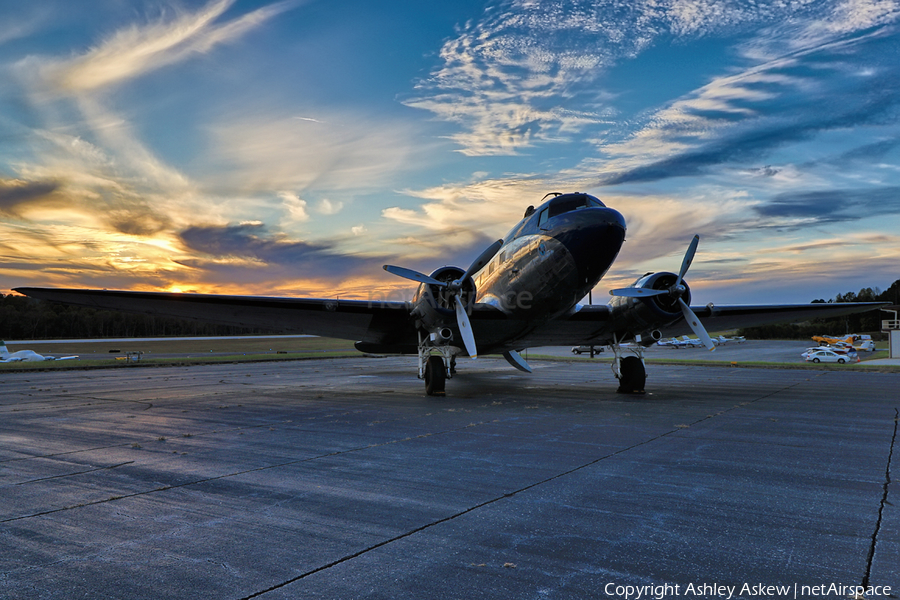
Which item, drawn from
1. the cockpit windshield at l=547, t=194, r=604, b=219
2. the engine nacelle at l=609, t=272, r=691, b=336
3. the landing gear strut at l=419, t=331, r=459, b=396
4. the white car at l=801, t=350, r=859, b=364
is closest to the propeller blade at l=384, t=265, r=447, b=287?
the landing gear strut at l=419, t=331, r=459, b=396

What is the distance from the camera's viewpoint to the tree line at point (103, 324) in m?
99.1

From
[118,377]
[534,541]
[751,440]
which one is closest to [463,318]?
[751,440]

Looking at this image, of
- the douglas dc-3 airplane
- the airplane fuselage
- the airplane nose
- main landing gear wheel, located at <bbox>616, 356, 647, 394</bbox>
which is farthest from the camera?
main landing gear wheel, located at <bbox>616, 356, 647, 394</bbox>

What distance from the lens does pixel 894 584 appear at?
386 centimetres

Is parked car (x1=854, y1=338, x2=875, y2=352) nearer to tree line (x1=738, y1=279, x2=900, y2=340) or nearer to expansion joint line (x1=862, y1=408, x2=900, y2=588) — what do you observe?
tree line (x1=738, y1=279, x2=900, y2=340)

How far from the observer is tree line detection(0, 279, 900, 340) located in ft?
325

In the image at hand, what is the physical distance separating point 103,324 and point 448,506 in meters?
134

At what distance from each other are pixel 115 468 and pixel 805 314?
2293cm

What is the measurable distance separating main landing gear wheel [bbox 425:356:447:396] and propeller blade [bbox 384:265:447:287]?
2611 millimetres

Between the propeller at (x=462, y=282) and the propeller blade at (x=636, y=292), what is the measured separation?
3.77m

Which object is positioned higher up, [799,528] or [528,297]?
[528,297]

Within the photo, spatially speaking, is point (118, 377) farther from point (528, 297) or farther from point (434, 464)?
point (434, 464)

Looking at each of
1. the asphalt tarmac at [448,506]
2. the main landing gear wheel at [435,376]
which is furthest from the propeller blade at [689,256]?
the main landing gear wheel at [435,376]

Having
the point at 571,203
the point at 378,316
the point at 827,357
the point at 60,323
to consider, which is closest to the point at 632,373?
the point at 571,203
